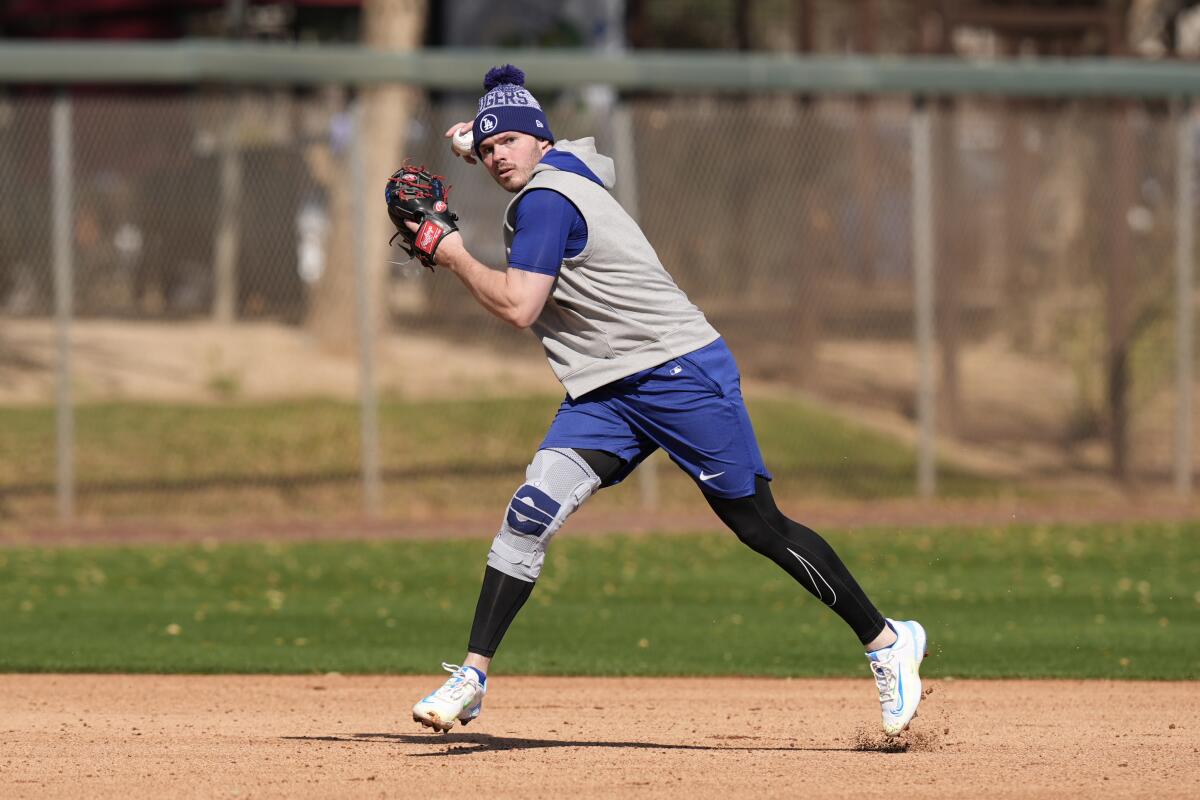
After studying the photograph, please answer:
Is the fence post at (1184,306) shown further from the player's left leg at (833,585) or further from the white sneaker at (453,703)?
the white sneaker at (453,703)

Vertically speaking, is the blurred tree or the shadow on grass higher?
the blurred tree

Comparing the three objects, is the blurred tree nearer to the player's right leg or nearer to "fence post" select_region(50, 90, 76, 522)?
"fence post" select_region(50, 90, 76, 522)

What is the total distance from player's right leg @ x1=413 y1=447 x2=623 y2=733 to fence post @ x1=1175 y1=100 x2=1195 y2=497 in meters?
10.8

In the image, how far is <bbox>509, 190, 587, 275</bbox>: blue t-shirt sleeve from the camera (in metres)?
6.05

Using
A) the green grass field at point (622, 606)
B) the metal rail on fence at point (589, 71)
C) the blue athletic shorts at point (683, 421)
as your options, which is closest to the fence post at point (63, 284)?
the metal rail on fence at point (589, 71)

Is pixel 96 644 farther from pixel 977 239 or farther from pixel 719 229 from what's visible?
pixel 977 239

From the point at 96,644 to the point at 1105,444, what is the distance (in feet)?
33.7

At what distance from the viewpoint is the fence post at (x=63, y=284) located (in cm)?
1412

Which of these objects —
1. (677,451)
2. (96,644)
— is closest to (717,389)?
(677,451)

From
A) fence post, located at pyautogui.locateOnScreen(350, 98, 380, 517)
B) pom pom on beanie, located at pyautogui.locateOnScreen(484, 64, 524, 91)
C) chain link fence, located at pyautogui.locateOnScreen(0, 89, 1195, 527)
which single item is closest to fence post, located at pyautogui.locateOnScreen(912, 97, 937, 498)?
chain link fence, located at pyautogui.locateOnScreen(0, 89, 1195, 527)

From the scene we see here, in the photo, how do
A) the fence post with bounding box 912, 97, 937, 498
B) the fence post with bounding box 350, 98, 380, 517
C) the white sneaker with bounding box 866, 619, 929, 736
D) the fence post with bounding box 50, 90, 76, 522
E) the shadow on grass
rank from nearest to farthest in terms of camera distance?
the white sneaker with bounding box 866, 619, 929, 736 → the shadow on grass → the fence post with bounding box 50, 90, 76, 522 → the fence post with bounding box 350, 98, 380, 517 → the fence post with bounding box 912, 97, 937, 498

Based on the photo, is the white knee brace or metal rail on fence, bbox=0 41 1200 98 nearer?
the white knee brace

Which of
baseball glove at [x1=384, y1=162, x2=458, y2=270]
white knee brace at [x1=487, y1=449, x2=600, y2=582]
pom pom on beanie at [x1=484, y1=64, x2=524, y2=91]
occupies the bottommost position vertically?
white knee brace at [x1=487, y1=449, x2=600, y2=582]

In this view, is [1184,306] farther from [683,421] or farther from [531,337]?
[683,421]
